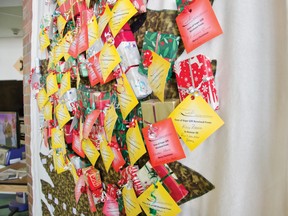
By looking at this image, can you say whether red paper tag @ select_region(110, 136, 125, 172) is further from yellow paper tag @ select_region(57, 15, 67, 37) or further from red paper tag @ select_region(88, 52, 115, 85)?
yellow paper tag @ select_region(57, 15, 67, 37)

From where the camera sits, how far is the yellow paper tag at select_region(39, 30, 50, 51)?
4.75 feet

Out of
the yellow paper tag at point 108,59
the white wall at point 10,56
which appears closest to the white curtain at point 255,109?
the yellow paper tag at point 108,59

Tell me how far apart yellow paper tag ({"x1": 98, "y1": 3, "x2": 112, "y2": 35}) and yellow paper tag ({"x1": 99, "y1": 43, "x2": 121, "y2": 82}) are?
0.23ft

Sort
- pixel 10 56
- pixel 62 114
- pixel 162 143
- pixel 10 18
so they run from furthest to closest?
pixel 10 56
pixel 10 18
pixel 62 114
pixel 162 143

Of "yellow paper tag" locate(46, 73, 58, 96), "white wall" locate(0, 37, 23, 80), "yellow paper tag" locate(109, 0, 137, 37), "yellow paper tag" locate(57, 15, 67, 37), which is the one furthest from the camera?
"white wall" locate(0, 37, 23, 80)

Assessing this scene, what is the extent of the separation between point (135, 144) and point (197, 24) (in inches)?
15.5

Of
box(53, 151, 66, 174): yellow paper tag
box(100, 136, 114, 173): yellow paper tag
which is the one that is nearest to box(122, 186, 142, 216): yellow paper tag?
box(100, 136, 114, 173): yellow paper tag

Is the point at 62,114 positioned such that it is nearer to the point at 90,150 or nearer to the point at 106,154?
the point at 90,150

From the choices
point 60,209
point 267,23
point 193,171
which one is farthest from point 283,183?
point 60,209

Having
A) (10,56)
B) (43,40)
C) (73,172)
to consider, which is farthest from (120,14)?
(10,56)

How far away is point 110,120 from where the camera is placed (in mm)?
862

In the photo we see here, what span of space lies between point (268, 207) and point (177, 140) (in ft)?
0.78

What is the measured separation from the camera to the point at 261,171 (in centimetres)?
50

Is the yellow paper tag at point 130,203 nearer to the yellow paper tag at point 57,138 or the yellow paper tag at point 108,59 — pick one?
the yellow paper tag at point 108,59
